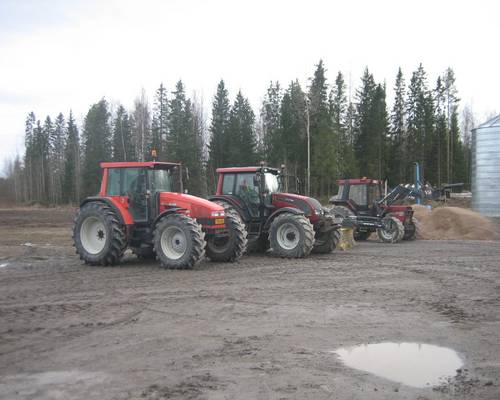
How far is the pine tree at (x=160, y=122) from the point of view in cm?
5541

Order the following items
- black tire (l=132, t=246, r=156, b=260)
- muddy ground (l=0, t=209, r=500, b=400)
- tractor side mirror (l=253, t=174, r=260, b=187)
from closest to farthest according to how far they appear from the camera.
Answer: muddy ground (l=0, t=209, r=500, b=400) < black tire (l=132, t=246, r=156, b=260) < tractor side mirror (l=253, t=174, r=260, b=187)

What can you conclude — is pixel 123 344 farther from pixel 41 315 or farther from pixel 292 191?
pixel 292 191

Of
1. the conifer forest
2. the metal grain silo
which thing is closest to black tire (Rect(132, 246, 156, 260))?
the metal grain silo

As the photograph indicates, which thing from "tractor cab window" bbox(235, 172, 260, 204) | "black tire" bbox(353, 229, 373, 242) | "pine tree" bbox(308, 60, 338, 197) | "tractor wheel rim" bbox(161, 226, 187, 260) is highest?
"pine tree" bbox(308, 60, 338, 197)

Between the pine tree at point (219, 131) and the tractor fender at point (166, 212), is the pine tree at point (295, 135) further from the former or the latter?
the tractor fender at point (166, 212)

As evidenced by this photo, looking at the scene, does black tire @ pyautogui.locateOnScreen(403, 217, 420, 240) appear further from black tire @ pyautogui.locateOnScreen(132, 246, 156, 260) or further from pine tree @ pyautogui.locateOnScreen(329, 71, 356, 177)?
pine tree @ pyautogui.locateOnScreen(329, 71, 356, 177)

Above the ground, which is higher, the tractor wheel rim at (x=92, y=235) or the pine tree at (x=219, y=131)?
the pine tree at (x=219, y=131)

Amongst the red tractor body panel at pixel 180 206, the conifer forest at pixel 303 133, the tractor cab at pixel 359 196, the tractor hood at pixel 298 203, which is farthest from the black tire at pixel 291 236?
the conifer forest at pixel 303 133

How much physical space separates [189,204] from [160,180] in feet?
3.35

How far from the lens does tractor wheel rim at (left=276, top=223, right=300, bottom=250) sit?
13559 millimetres

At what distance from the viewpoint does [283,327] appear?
657 cm

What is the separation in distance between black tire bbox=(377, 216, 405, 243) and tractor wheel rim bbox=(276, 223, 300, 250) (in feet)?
21.5

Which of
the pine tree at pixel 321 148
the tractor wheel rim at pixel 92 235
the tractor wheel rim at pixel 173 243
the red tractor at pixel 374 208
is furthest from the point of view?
the pine tree at pixel 321 148

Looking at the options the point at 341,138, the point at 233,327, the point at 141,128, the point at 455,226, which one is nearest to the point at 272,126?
the point at 341,138
